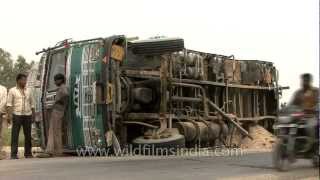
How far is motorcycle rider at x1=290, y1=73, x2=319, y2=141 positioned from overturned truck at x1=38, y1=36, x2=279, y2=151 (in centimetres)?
388

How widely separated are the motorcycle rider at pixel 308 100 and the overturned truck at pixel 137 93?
3.88 meters

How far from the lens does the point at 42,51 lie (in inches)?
541

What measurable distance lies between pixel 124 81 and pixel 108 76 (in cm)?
66

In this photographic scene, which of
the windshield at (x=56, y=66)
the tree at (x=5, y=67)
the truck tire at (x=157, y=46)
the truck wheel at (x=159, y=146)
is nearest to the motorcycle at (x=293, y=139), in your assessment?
the truck wheel at (x=159, y=146)

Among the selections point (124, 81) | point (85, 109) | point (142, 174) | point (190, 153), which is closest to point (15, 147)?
point (85, 109)

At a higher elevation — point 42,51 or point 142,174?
point 42,51

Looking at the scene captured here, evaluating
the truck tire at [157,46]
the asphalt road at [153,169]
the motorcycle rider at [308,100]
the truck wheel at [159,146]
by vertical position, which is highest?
the truck tire at [157,46]

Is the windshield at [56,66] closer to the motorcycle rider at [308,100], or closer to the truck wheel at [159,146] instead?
the truck wheel at [159,146]

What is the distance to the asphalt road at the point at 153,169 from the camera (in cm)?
821

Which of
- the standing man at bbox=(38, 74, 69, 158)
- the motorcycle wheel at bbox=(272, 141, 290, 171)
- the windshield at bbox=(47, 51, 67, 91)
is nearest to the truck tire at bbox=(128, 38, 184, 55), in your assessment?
the windshield at bbox=(47, 51, 67, 91)

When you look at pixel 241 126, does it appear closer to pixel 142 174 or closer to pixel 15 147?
pixel 15 147

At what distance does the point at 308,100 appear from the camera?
9016 mm

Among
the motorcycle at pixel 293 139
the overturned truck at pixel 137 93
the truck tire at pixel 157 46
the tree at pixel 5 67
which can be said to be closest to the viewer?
the motorcycle at pixel 293 139

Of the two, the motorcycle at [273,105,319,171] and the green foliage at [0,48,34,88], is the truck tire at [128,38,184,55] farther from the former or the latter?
the green foliage at [0,48,34,88]
